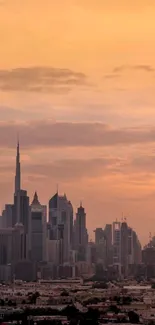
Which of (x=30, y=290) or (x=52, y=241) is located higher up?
(x=52, y=241)

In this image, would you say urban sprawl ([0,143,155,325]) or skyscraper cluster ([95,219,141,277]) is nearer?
urban sprawl ([0,143,155,325])

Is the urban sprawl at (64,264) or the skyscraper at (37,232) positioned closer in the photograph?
the urban sprawl at (64,264)

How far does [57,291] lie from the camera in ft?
268

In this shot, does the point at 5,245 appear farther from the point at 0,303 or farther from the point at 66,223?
the point at 0,303

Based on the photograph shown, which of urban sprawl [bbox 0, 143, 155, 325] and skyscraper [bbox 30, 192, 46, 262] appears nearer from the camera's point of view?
urban sprawl [bbox 0, 143, 155, 325]

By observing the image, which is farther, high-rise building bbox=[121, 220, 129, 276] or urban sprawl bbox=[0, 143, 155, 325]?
high-rise building bbox=[121, 220, 129, 276]

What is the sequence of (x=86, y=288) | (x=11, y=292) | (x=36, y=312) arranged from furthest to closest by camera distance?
1. (x=86, y=288)
2. (x=11, y=292)
3. (x=36, y=312)

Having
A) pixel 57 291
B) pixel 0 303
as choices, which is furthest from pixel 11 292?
pixel 0 303

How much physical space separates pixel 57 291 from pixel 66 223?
163 feet

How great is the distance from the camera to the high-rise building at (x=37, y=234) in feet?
402

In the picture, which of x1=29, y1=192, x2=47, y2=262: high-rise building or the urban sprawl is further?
x1=29, y1=192, x2=47, y2=262: high-rise building

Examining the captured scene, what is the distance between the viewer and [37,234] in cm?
12525

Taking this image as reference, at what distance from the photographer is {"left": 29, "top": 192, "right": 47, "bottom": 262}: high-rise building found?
122m

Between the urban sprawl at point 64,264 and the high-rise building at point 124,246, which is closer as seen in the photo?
the urban sprawl at point 64,264
